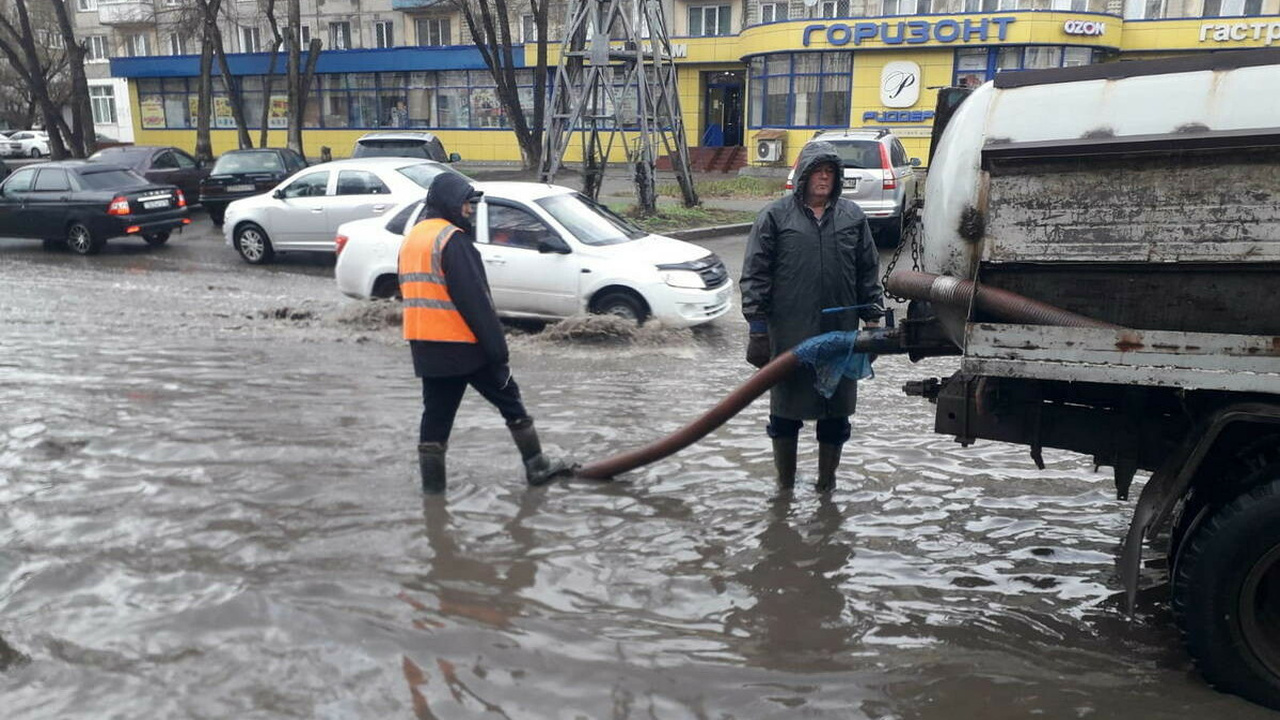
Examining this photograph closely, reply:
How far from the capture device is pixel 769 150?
32312 millimetres

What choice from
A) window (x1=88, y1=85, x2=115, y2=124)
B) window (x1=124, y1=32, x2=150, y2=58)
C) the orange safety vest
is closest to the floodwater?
the orange safety vest

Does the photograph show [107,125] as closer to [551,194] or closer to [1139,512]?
[551,194]

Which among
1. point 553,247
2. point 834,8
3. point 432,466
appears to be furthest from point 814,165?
point 834,8

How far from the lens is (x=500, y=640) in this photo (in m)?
4.00

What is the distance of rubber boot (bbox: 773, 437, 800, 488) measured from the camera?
17.9 ft

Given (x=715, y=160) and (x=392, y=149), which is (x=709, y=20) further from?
(x=392, y=149)

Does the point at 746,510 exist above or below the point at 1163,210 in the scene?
below

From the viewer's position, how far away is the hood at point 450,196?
17.2 ft

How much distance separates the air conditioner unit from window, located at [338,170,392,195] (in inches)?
780

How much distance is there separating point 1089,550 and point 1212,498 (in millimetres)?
1258

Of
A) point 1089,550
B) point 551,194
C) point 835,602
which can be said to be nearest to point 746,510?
point 835,602

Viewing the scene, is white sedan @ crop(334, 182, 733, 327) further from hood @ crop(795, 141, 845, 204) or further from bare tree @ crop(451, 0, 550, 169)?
bare tree @ crop(451, 0, 550, 169)

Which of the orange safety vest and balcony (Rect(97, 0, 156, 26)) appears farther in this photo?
balcony (Rect(97, 0, 156, 26))

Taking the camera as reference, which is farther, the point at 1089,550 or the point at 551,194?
the point at 551,194
